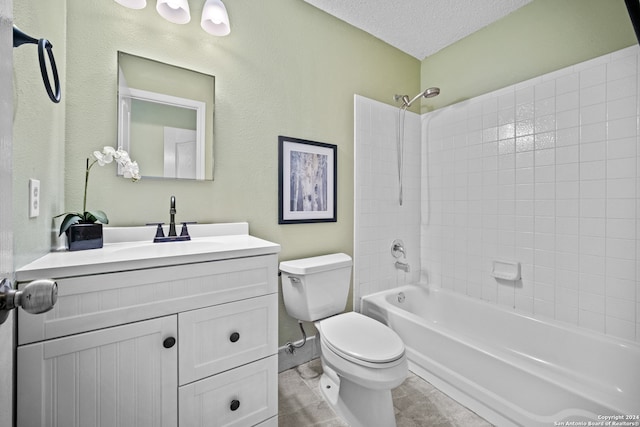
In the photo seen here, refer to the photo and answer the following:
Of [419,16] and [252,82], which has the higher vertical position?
[419,16]

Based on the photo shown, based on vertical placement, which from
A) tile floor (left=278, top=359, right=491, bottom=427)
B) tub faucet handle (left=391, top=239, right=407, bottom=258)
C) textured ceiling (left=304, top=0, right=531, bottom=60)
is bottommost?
tile floor (left=278, top=359, right=491, bottom=427)

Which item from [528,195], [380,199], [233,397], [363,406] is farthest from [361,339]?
[528,195]

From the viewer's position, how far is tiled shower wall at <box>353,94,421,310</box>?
6.89 ft

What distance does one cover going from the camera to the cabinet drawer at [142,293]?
2.57 ft

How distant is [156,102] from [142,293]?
1003 mm

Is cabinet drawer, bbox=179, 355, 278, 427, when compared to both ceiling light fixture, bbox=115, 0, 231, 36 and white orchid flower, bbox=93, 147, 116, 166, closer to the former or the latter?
white orchid flower, bbox=93, 147, 116, 166

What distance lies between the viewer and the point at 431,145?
7.97ft

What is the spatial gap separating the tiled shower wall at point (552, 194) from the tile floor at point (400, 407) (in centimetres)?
87

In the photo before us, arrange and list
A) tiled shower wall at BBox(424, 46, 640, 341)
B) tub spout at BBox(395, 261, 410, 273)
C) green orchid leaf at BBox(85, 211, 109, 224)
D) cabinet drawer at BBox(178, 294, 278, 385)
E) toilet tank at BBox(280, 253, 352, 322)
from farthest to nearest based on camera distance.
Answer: tub spout at BBox(395, 261, 410, 273) < toilet tank at BBox(280, 253, 352, 322) < tiled shower wall at BBox(424, 46, 640, 341) < green orchid leaf at BBox(85, 211, 109, 224) < cabinet drawer at BBox(178, 294, 278, 385)

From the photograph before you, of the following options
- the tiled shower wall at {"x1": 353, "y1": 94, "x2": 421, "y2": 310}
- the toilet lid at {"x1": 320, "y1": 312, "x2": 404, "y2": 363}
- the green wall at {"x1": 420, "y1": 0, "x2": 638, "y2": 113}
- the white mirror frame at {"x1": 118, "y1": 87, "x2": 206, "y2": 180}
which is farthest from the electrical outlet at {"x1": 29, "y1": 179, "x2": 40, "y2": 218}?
the green wall at {"x1": 420, "y1": 0, "x2": 638, "y2": 113}

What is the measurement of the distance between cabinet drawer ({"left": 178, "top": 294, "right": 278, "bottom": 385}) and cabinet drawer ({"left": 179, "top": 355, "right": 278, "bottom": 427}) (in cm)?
4

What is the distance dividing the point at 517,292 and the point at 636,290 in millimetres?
561

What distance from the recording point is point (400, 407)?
4.91 ft

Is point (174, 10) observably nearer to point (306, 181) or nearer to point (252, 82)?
point (252, 82)
